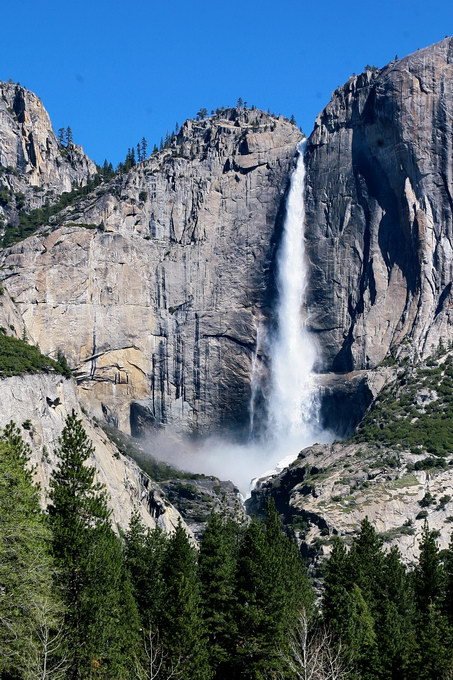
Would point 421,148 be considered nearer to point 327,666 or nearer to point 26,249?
point 26,249

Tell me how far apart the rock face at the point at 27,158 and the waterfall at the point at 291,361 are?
38014mm

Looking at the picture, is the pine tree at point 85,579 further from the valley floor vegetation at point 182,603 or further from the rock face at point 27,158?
the rock face at point 27,158

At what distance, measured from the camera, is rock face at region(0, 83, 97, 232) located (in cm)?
15775

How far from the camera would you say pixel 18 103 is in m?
164

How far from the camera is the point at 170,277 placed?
144 metres

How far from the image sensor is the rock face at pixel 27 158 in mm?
157750

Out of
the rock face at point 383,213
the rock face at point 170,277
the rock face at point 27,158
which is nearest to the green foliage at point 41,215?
the rock face at point 27,158

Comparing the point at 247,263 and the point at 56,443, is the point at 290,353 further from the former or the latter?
the point at 56,443

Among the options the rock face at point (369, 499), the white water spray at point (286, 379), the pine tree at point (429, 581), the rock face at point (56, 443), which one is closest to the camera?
the pine tree at point (429, 581)

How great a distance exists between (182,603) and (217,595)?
6.44 metres

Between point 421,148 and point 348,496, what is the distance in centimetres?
4786

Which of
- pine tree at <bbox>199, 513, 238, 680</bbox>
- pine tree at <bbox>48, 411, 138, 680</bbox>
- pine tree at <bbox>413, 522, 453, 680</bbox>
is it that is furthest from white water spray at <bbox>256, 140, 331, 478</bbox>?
pine tree at <bbox>48, 411, 138, 680</bbox>

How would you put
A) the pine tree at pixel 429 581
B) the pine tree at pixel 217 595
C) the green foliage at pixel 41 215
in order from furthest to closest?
the green foliage at pixel 41 215
the pine tree at pixel 429 581
the pine tree at pixel 217 595

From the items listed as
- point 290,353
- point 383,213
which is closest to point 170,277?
point 290,353
